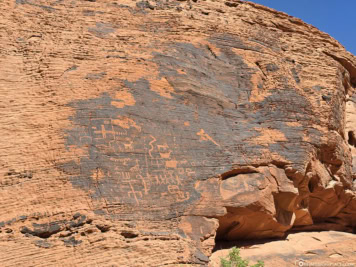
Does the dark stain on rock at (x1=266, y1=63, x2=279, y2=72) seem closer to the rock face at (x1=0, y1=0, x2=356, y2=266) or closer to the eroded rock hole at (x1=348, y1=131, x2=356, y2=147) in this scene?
the rock face at (x1=0, y1=0, x2=356, y2=266)

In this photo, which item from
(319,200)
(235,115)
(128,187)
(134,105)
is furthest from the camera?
(319,200)

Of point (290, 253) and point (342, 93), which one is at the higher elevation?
point (342, 93)

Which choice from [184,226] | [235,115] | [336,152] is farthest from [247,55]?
[184,226]

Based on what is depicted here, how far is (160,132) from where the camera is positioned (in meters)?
8.50

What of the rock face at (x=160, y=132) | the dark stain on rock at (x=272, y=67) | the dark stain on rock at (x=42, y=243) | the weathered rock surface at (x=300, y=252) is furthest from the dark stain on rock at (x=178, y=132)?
the weathered rock surface at (x=300, y=252)

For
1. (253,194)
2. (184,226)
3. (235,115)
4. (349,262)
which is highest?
(235,115)

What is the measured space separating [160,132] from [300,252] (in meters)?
4.64

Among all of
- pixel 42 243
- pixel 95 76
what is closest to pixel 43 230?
pixel 42 243

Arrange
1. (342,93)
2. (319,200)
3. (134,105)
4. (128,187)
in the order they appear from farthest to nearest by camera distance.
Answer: (342,93), (319,200), (134,105), (128,187)

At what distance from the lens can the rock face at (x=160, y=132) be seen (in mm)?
7008

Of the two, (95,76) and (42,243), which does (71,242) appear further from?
(95,76)

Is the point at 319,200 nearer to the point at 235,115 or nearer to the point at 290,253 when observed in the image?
the point at 290,253

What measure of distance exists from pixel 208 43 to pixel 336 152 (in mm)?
4485

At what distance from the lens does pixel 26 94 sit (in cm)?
790
